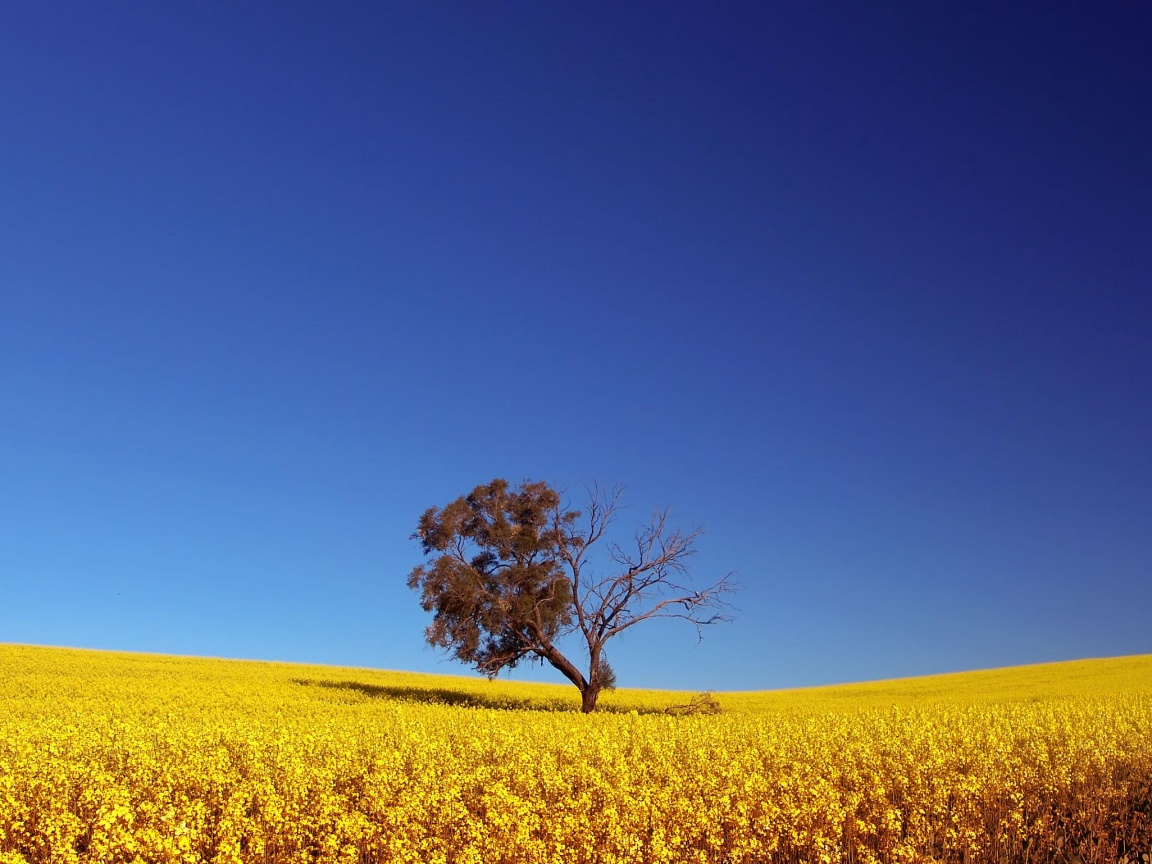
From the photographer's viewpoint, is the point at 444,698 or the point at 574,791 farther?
the point at 444,698

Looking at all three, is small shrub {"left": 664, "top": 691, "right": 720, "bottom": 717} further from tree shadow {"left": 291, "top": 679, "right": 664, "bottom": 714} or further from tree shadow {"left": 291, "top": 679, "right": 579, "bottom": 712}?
tree shadow {"left": 291, "top": 679, "right": 579, "bottom": 712}

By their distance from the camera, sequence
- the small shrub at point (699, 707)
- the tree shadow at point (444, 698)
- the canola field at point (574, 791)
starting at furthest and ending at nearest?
1. the tree shadow at point (444, 698)
2. the small shrub at point (699, 707)
3. the canola field at point (574, 791)

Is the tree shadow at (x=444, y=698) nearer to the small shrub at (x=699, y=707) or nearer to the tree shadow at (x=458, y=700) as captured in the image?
the tree shadow at (x=458, y=700)

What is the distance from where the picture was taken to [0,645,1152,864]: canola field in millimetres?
9180

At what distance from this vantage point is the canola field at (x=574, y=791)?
918 cm

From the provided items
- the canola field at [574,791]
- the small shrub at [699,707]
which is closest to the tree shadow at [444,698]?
the small shrub at [699,707]

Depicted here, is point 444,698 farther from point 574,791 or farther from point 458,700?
point 574,791

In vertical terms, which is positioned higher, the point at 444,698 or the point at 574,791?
the point at 444,698

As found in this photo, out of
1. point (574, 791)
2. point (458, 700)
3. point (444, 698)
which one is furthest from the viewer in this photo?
point (444, 698)

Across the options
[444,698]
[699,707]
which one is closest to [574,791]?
[699,707]

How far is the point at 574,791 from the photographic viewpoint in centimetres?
1205

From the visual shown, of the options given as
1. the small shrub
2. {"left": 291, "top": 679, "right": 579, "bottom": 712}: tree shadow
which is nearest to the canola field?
the small shrub

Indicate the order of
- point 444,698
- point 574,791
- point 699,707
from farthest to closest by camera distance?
point 444,698, point 699,707, point 574,791

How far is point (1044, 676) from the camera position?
175 ft
